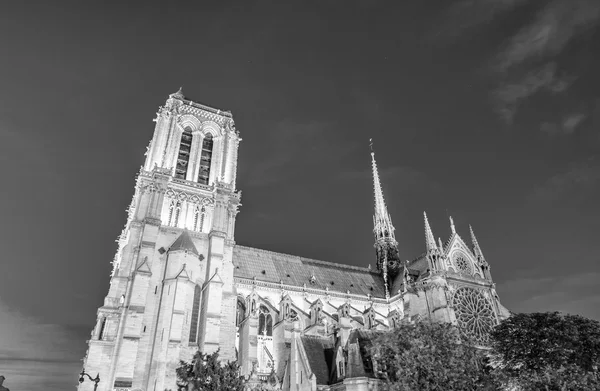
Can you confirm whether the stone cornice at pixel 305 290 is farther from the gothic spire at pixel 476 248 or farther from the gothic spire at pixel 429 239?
the gothic spire at pixel 476 248

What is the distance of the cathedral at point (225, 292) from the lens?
32.4 metres

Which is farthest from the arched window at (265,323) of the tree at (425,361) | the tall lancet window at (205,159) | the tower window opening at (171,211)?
the tree at (425,361)

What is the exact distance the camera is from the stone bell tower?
111 ft

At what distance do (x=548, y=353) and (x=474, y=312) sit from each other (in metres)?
26.8

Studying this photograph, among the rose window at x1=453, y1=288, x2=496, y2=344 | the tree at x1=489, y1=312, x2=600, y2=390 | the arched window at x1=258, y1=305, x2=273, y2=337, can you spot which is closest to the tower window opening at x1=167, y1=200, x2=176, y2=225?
the arched window at x1=258, y1=305, x2=273, y2=337

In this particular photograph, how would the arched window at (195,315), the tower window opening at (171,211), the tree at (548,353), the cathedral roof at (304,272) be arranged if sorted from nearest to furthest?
the tree at (548,353)
the arched window at (195,315)
the tower window opening at (171,211)
the cathedral roof at (304,272)

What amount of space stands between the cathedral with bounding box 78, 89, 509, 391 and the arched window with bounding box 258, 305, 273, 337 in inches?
4.8

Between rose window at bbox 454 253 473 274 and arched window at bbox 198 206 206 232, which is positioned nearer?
arched window at bbox 198 206 206 232

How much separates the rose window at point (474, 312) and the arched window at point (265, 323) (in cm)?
2403

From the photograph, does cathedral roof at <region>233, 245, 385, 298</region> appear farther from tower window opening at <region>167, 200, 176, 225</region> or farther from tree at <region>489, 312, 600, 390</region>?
tree at <region>489, 312, 600, 390</region>

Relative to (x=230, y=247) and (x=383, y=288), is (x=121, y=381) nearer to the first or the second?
(x=230, y=247)

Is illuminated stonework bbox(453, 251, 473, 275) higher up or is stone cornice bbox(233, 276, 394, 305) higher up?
illuminated stonework bbox(453, 251, 473, 275)

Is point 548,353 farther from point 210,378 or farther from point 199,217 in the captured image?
point 199,217

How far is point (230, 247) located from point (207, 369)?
66.6 ft
